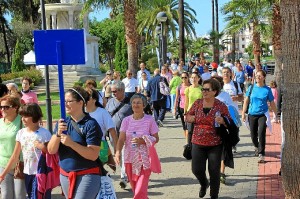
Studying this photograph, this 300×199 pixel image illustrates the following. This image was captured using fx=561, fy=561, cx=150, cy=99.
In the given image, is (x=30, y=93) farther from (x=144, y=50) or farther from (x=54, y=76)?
(x=144, y=50)

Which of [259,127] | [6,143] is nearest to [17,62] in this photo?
[259,127]

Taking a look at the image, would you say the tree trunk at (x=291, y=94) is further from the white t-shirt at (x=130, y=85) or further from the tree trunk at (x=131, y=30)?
the tree trunk at (x=131, y=30)

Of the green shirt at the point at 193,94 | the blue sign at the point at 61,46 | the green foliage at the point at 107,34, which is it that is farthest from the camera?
the green foliage at the point at 107,34

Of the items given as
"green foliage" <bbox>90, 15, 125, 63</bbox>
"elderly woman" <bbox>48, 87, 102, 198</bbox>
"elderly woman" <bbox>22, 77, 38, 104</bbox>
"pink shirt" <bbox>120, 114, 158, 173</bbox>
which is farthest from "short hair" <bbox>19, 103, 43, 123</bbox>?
"green foliage" <bbox>90, 15, 125, 63</bbox>

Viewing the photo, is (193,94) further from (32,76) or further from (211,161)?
(32,76)

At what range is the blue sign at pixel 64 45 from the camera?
5270 mm

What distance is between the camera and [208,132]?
7.18m

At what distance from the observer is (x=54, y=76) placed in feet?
119

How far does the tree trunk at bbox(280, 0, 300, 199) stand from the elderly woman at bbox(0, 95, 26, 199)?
2929mm

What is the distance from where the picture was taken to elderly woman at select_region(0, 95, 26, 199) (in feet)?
20.8

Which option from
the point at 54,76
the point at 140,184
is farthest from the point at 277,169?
the point at 54,76

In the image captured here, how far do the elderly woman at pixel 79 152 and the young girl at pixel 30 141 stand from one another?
1107 mm

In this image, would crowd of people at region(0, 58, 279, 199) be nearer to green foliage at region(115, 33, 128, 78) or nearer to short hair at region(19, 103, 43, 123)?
short hair at region(19, 103, 43, 123)

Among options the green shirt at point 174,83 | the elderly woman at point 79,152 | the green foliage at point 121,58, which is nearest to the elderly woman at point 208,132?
the elderly woman at point 79,152
